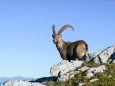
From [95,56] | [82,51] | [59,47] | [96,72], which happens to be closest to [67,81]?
[96,72]

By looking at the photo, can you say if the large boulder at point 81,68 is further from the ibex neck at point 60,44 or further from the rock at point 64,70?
the ibex neck at point 60,44

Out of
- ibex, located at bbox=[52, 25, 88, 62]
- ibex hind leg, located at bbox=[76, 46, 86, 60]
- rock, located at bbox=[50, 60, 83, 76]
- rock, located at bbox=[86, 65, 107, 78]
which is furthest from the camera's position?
ibex, located at bbox=[52, 25, 88, 62]

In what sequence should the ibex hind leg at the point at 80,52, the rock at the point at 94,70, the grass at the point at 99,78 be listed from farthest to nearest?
the ibex hind leg at the point at 80,52 → the rock at the point at 94,70 → the grass at the point at 99,78

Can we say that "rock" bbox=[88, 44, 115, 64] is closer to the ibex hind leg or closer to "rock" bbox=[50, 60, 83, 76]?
"rock" bbox=[50, 60, 83, 76]

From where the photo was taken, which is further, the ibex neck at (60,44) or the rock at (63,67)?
the ibex neck at (60,44)

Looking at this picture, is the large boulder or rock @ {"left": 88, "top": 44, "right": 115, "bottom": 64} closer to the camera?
the large boulder

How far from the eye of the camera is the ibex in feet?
130

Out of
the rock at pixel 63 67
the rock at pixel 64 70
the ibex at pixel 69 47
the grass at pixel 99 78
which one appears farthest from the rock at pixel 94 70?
the ibex at pixel 69 47

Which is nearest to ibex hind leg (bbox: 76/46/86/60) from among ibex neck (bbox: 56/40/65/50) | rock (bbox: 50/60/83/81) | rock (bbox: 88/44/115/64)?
ibex neck (bbox: 56/40/65/50)

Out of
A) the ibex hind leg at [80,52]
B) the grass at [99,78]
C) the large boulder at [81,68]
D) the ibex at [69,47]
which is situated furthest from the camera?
the ibex at [69,47]

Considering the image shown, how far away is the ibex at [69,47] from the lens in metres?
39.6

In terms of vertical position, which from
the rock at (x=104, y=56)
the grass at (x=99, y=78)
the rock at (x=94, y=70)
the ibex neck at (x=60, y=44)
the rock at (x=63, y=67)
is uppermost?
the ibex neck at (x=60, y=44)

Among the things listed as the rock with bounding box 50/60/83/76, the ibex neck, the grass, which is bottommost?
the grass

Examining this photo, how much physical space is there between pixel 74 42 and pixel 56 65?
11.3m
